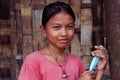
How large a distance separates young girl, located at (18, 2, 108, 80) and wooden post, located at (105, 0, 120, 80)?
0.20 m

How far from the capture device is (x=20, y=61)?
3.17 m

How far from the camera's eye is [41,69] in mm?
1814

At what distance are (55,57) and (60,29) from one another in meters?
0.19

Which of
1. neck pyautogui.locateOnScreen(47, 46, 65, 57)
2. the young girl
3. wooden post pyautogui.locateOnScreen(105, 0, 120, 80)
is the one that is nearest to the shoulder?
the young girl

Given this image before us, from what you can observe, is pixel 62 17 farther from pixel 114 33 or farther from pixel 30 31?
pixel 30 31

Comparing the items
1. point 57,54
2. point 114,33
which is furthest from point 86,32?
point 114,33

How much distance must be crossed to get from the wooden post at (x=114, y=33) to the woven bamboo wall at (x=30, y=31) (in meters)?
1.63

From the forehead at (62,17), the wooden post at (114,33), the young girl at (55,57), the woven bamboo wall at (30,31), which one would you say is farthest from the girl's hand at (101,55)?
the woven bamboo wall at (30,31)

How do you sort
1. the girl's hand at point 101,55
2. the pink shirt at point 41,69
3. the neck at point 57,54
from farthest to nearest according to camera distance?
the neck at point 57,54
the pink shirt at point 41,69
the girl's hand at point 101,55

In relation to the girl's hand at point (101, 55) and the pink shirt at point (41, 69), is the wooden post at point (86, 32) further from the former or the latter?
the girl's hand at point (101, 55)

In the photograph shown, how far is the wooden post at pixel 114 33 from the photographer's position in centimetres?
146

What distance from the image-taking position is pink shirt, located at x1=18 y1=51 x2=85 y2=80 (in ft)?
5.84

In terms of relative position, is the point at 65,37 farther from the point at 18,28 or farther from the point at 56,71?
the point at 18,28

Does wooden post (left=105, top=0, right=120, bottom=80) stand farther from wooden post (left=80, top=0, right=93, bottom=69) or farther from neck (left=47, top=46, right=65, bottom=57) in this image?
wooden post (left=80, top=0, right=93, bottom=69)
